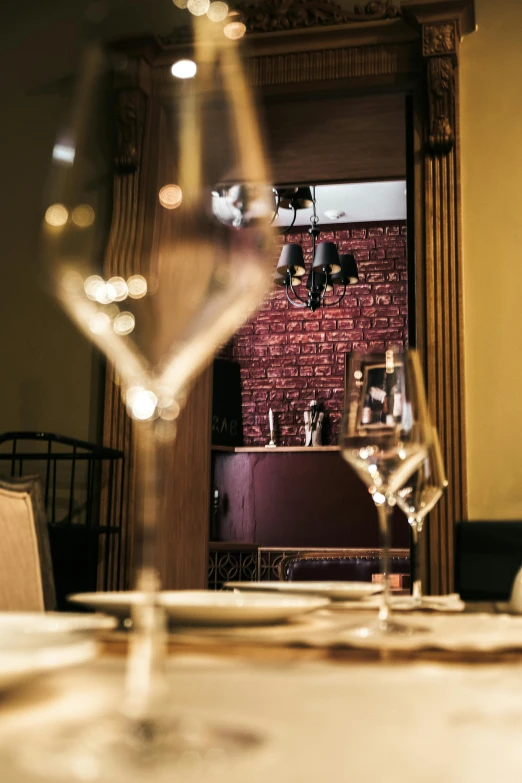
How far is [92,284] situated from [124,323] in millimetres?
20

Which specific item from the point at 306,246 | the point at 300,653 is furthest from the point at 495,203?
the point at 306,246

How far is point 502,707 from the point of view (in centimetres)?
35

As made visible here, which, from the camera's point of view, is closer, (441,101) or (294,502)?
(441,101)

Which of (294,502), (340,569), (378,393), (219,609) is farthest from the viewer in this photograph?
(294,502)

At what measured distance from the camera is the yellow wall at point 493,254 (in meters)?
2.98

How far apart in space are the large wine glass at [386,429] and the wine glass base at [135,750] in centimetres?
39

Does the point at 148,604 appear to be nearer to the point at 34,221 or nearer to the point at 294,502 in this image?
the point at 34,221

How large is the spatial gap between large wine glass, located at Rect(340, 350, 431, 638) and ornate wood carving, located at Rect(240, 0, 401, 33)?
292 cm

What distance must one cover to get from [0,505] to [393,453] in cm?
84

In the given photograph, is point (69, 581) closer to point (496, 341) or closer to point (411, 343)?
point (411, 343)

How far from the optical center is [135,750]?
0.86 feet

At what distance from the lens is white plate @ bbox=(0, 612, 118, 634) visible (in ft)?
1.78

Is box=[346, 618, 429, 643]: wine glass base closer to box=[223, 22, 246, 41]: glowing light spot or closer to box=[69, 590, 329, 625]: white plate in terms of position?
box=[69, 590, 329, 625]: white plate

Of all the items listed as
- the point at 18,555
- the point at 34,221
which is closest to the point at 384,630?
the point at 18,555
